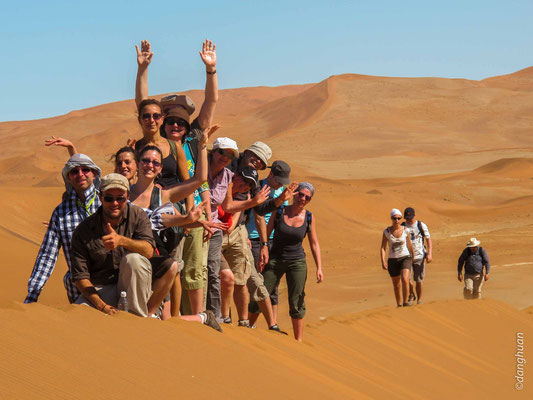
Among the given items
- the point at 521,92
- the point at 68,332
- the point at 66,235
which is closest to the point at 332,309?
the point at 66,235

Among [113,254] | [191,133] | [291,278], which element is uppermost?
[191,133]

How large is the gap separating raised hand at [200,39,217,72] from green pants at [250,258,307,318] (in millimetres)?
2063

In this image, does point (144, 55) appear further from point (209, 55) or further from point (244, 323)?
point (244, 323)

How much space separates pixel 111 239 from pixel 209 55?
9.64 ft

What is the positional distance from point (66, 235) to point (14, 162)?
58.2 m

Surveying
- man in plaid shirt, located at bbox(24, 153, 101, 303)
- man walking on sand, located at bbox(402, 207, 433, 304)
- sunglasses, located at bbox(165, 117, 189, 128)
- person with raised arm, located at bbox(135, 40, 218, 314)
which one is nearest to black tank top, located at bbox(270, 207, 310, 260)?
person with raised arm, located at bbox(135, 40, 218, 314)

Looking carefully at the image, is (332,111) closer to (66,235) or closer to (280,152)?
(280,152)

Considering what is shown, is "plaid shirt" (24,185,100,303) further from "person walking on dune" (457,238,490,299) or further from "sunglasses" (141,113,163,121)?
"person walking on dune" (457,238,490,299)

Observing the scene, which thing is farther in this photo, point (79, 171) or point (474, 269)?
point (474, 269)

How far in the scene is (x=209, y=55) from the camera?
7613 mm

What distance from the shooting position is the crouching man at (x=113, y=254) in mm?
5293

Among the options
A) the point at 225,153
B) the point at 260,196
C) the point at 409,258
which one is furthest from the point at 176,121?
the point at 409,258

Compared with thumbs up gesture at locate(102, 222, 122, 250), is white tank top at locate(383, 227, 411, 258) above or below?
below

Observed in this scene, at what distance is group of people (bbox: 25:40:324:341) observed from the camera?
538 centimetres
